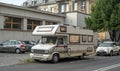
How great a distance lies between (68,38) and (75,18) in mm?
24056

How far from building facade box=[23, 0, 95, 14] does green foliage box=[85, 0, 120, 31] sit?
2343cm

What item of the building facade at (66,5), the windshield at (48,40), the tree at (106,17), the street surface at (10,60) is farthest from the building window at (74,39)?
the building facade at (66,5)

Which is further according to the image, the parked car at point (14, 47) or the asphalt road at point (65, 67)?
the parked car at point (14, 47)

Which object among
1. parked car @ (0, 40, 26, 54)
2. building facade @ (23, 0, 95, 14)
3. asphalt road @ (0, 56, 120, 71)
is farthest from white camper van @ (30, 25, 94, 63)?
building facade @ (23, 0, 95, 14)

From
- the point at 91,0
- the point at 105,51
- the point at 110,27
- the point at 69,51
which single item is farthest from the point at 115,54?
the point at 91,0

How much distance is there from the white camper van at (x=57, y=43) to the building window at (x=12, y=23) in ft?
45.4

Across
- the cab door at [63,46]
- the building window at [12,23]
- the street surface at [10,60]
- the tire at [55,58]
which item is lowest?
the street surface at [10,60]

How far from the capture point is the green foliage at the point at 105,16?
1667 inches

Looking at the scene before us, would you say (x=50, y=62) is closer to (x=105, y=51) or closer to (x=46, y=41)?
(x=46, y=41)

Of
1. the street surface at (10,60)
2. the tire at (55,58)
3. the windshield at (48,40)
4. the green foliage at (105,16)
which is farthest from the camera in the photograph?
the green foliage at (105,16)

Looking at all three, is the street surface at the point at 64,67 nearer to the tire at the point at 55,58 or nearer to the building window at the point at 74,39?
the tire at the point at 55,58

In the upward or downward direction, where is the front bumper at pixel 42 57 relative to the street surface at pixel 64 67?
upward

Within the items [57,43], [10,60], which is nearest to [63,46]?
[57,43]

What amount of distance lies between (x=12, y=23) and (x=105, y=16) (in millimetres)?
13852
